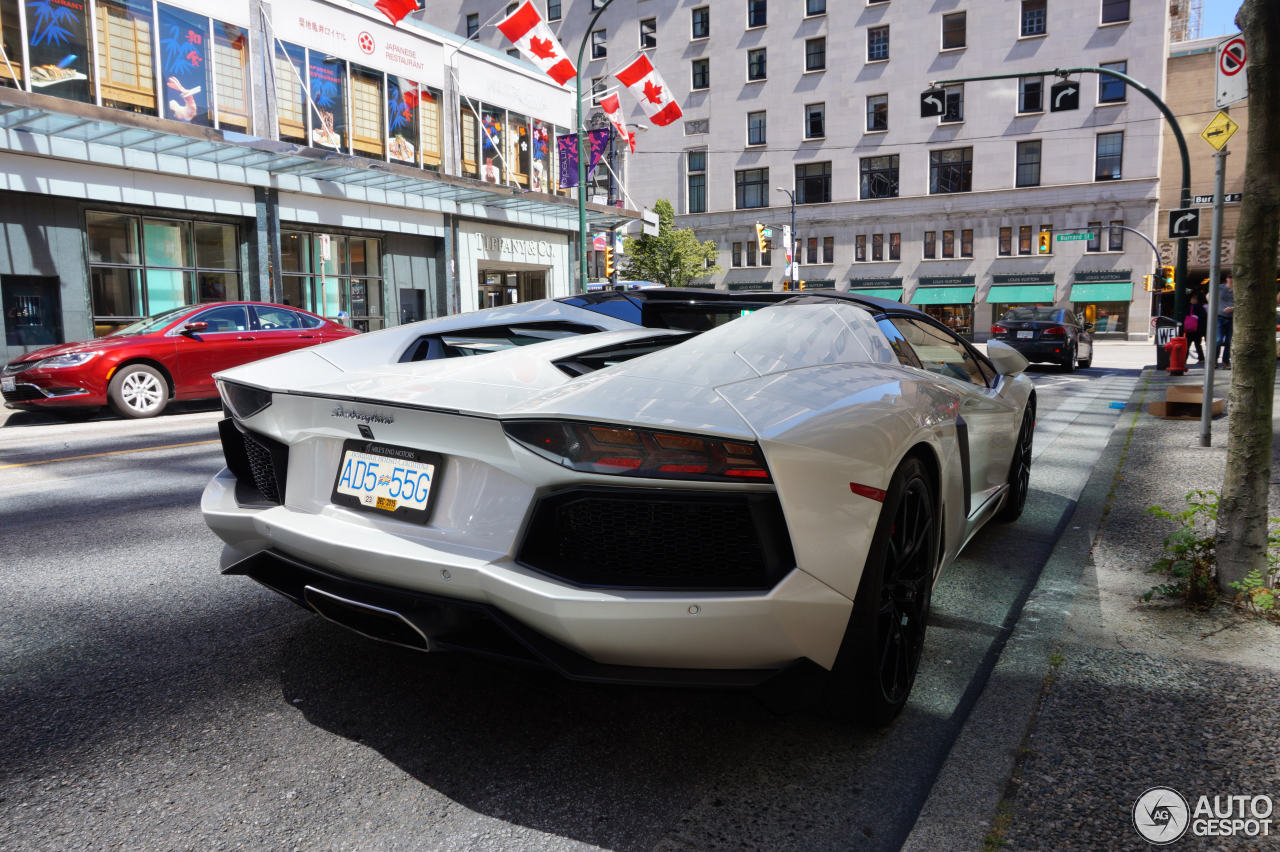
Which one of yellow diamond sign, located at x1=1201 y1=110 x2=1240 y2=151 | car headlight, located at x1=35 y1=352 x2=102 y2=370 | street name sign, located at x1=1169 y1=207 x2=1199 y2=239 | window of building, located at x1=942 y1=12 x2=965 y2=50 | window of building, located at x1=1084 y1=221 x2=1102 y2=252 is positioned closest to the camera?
yellow diamond sign, located at x1=1201 y1=110 x2=1240 y2=151

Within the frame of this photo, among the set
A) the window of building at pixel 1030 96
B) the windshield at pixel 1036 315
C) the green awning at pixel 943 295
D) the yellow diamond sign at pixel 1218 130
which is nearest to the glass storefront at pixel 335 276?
the windshield at pixel 1036 315

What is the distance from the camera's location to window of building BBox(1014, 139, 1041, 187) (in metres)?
48.4

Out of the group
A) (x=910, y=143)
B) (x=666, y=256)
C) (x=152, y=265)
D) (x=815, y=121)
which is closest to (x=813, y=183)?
(x=815, y=121)

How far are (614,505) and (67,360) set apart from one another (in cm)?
1090

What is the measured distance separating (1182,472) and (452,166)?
76.6ft

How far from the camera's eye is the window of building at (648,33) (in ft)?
187

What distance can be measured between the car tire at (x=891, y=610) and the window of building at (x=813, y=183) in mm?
53745

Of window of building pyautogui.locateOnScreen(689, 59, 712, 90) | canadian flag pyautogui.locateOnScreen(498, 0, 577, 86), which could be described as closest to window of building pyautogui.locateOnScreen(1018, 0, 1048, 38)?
window of building pyautogui.locateOnScreen(689, 59, 712, 90)

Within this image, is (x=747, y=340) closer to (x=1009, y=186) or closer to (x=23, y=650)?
(x=23, y=650)

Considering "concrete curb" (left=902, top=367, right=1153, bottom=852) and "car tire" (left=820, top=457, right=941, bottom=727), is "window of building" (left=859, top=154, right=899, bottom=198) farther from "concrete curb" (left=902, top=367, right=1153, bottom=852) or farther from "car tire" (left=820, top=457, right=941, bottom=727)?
"car tire" (left=820, top=457, right=941, bottom=727)

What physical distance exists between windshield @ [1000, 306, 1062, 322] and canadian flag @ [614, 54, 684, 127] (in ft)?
35.0

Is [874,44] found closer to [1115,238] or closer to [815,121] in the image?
[815,121]

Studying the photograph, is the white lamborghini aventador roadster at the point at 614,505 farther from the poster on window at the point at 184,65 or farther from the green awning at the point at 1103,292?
the green awning at the point at 1103,292

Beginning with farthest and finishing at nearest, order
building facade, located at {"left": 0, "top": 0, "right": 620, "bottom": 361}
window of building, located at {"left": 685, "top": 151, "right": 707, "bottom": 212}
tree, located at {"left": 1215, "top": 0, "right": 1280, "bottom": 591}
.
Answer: window of building, located at {"left": 685, "top": 151, "right": 707, "bottom": 212}
building facade, located at {"left": 0, "top": 0, "right": 620, "bottom": 361}
tree, located at {"left": 1215, "top": 0, "right": 1280, "bottom": 591}
